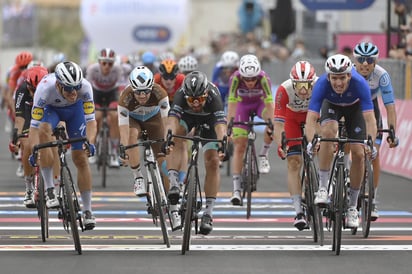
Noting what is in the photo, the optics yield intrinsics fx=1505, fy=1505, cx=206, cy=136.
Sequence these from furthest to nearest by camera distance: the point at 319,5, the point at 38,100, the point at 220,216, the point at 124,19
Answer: the point at 124,19 → the point at 319,5 → the point at 220,216 → the point at 38,100

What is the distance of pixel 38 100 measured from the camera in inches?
597

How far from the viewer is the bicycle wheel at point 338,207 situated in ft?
45.8

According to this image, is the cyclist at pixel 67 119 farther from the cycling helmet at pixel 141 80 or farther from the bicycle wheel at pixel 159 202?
the bicycle wheel at pixel 159 202

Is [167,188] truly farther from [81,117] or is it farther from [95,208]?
[95,208]

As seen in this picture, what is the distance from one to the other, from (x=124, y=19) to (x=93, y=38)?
278 centimetres

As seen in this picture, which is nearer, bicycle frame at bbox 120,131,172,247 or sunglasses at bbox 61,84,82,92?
sunglasses at bbox 61,84,82,92

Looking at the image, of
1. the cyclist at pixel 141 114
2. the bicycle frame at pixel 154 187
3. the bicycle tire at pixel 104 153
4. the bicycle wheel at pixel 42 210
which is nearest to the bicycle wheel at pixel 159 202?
the bicycle frame at pixel 154 187

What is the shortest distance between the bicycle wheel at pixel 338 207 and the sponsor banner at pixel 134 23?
37.4 meters

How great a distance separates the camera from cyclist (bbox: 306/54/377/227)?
579 inches

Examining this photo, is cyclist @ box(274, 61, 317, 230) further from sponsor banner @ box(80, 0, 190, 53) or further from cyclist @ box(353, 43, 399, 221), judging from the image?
sponsor banner @ box(80, 0, 190, 53)

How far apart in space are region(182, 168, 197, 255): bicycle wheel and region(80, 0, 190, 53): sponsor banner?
37055 millimetres

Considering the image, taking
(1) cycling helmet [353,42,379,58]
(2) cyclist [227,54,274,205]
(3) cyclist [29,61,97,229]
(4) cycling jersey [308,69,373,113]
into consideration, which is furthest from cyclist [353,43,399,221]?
(3) cyclist [29,61,97,229]

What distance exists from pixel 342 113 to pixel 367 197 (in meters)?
1.02

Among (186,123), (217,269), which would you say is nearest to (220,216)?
(186,123)
